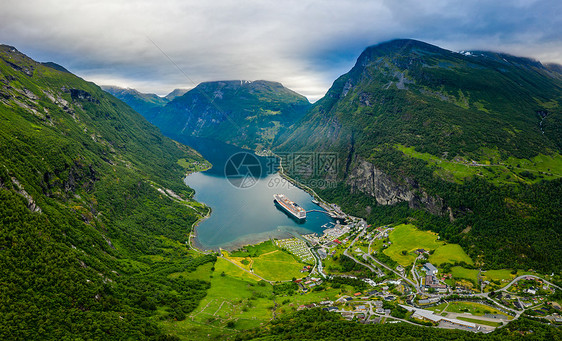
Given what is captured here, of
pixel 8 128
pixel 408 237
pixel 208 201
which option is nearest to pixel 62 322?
pixel 8 128

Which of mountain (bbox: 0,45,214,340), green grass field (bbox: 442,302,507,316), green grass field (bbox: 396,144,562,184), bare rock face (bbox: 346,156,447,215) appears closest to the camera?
mountain (bbox: 0,45,214,340)

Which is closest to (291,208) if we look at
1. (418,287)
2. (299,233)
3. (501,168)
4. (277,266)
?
(299,233)

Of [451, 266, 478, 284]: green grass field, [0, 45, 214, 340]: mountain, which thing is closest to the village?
[451, 266, 478, 284]: green grass field

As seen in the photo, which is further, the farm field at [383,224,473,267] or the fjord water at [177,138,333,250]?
the fjord water at [177,138,333,250]

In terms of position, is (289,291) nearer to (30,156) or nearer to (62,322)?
(62,322)

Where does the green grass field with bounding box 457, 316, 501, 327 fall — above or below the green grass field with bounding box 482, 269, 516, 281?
below

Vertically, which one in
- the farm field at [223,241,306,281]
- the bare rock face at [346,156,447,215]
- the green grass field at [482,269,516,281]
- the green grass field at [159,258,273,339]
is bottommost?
the green grass field at [159,258,273,339]

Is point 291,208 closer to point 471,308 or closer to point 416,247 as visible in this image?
point 416,247

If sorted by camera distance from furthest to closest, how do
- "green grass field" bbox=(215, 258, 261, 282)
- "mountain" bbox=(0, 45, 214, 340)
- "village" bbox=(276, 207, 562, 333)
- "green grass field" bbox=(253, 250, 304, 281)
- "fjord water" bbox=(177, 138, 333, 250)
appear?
"fjord water" bbox=(177, 138, 333, 250) < "green grass field" bbox=(253, 250, 304, 281) < "green grass field" bbox=(215, 258, 261, 282) < "village" bbox=(276, 207, 562, 333) < "mountain" bbox=(0, 45, 214, 340)

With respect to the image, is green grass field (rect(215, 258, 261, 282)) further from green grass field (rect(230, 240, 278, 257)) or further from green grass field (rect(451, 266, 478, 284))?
green grass field (rect(451, 266, 478, 284))
